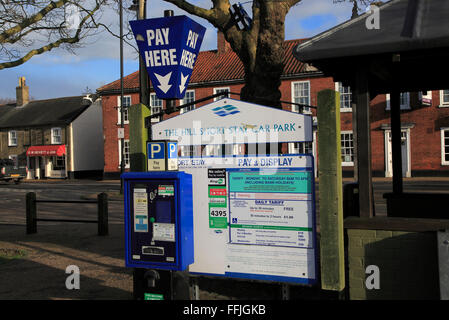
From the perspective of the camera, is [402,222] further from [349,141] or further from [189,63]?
[349,141]

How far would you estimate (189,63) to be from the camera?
569cm

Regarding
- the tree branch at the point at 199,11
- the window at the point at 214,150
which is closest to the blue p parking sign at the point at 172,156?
the window at the point at 214,150

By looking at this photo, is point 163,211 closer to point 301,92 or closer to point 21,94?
point 301,92

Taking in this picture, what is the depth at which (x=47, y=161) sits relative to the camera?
131 ft

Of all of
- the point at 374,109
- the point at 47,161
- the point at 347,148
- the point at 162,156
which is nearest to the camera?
the point at 162,156

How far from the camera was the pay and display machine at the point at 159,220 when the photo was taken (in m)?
4.56

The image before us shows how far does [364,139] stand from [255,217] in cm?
149

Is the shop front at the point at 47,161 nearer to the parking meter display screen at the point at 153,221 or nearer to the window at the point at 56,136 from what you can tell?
the window at the point at 56,136

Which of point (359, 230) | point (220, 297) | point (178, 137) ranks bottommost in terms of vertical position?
point (220, 297)

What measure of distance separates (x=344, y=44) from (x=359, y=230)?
79.9 inches

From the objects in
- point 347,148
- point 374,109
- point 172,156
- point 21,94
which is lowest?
point 172,156

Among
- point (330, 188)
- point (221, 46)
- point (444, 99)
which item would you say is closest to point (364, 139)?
point (330, 188)

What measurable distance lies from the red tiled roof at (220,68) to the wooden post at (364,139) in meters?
24.5
